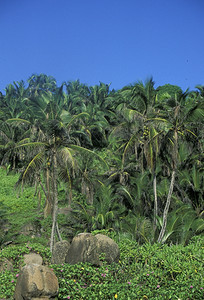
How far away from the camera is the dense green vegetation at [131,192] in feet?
29.8

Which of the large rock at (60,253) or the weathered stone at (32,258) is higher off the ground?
the large rock at (60,253)

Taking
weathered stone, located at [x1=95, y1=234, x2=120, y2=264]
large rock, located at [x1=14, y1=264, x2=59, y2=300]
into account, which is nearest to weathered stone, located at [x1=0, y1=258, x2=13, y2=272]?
weathered stone, located at [x1=95, y1=234, x2=120, y2=264]

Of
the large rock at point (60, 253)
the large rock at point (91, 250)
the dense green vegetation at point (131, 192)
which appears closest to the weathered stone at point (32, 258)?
the dense green vegetation at point (131, 192)

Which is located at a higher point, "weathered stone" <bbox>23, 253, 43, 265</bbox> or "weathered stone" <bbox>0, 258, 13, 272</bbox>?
"weathered stone" <bbox>23, 253, 43, 265</bbox>

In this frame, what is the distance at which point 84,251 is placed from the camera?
970cm

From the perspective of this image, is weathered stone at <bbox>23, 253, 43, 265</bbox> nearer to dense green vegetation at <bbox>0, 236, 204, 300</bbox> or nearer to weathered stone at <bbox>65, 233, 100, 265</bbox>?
dense green vegetation at <bbox>0, 236, 204, 300</bbox>

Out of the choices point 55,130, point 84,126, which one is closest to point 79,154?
point 55,130

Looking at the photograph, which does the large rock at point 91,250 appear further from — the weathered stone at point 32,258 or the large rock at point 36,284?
the weathered stone at point 32,258

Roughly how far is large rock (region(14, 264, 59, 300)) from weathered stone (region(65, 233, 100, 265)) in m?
1.90

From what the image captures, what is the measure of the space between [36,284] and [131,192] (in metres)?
11.3

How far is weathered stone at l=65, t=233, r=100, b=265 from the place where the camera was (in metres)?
9.63

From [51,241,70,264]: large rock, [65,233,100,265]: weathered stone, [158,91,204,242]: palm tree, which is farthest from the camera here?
[158,91,204,242]: palm tree

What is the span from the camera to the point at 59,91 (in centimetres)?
1583

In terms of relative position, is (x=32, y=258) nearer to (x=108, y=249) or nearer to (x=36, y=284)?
(x=108, y=249)
